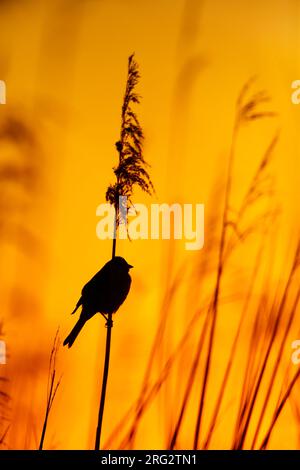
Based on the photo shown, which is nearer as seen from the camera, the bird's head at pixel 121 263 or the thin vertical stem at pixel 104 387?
the thin vertical stem at pixel 104 387

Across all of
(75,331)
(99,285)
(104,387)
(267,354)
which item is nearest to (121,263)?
(99,285)

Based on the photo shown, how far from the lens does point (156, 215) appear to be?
2211mm

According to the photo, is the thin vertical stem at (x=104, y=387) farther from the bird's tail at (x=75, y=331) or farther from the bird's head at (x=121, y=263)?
the bird's head at (x=121, y=263)

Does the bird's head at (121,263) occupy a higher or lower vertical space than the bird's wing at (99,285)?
higher

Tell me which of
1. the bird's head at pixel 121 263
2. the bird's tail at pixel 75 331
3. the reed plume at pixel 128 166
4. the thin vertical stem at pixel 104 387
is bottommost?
the thin vertical stem at pixel 104 387

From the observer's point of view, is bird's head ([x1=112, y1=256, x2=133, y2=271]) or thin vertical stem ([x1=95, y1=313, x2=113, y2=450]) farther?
bird's head ([x1=112, y1=256, x2=133, y2=271])

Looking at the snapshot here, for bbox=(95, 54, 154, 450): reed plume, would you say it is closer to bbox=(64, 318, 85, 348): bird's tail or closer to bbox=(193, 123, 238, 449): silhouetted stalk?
bbox=(64, 318, 85, 348): bird's tail

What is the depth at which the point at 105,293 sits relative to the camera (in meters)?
2.15

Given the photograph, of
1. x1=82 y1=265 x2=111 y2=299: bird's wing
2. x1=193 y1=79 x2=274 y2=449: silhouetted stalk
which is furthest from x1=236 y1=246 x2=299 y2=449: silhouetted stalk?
x1=82 y1=265 x2=111 y2=299: bird's wing

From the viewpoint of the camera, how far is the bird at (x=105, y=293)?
2141mm

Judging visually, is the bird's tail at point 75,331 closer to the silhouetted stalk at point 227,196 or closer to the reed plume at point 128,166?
the reed plume at point 128,166

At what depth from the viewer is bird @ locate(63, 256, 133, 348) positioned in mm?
2141

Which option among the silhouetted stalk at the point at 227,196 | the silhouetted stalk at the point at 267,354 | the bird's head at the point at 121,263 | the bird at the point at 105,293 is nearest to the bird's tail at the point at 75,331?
the bird at the point at 105,293
